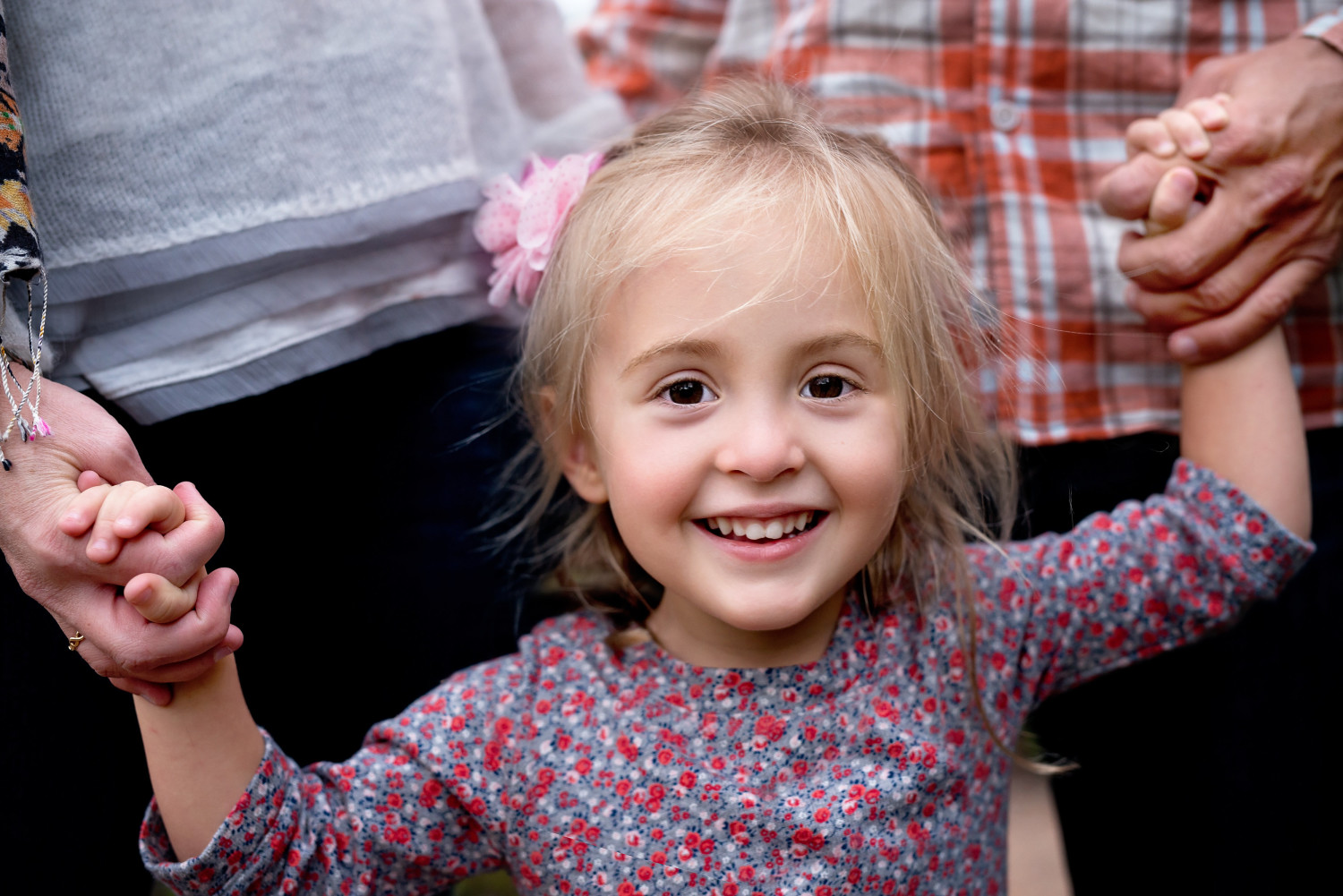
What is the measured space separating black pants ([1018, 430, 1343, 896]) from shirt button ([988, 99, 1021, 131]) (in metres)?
0.43

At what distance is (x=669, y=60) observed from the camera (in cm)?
195

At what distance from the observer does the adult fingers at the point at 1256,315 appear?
1245mm

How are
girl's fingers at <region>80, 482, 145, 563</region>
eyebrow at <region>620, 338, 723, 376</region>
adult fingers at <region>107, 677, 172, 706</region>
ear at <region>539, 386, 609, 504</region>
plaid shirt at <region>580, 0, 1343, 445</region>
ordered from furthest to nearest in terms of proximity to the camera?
plaid shirt at <region>580, 0, 1343, 445</region>, ear at <region>539, 386, 609, 504</region>, eyebrow at <region>620, 338, 723, 376</region>, adult fingers at <region>107, 677, 172, 706</region>, girl's fingers at <region>80, 482, 145, 563</region>

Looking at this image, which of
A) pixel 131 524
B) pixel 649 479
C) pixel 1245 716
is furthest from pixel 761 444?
pixel 1245 716

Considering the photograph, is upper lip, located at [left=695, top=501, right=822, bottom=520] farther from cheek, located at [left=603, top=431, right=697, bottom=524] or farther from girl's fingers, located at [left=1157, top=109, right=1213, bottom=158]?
girl's fingers, located at [left=1157, top=109, right=1213, bottom=158]

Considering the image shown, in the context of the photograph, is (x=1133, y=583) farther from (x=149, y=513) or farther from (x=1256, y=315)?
(x=149, y=513)

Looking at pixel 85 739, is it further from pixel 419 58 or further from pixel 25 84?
pixel 419 58

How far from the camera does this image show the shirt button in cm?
141

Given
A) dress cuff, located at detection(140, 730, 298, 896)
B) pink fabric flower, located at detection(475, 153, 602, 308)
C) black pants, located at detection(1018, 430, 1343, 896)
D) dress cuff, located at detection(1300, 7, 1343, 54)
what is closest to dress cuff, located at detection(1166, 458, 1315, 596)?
black pants, located at detection(1018, 430, 1343, 896)

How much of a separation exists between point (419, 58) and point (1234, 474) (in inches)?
41.7

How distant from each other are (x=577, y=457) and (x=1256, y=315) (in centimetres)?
80

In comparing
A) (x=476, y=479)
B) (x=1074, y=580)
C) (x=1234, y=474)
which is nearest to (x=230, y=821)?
(x=476, y=479)

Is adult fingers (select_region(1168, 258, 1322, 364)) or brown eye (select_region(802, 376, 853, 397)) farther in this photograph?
adult fingers (select_region(1168, 258, 1322, 364))

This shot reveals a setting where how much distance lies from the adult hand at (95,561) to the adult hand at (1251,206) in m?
1.05
